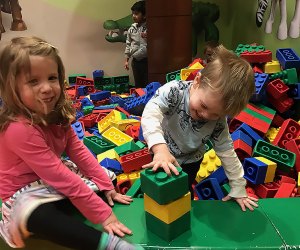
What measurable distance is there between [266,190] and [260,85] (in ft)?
2.00

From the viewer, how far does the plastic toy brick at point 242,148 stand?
144 cm

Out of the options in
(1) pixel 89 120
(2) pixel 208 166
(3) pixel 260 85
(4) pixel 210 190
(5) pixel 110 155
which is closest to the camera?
(4) pixel 210 190

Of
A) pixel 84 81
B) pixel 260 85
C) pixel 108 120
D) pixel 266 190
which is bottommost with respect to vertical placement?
pixel 84 81

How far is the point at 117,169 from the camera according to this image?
4.76 ft

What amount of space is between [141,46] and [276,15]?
1237 mm

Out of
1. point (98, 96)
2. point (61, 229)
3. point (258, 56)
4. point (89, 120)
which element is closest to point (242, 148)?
point (258, 56)

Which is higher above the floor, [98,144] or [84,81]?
[98,144]

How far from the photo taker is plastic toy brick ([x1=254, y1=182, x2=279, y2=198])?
1252mm

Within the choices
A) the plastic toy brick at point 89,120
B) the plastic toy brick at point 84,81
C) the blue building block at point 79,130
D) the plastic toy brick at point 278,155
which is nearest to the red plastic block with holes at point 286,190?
the plastic toy brick at point 278,155

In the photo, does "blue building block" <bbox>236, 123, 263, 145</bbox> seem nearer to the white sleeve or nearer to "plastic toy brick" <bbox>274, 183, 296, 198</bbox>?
"plastic toy brick" <bbox>274, 183, 296, 198</bbox>

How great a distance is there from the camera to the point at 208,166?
1.42 metres

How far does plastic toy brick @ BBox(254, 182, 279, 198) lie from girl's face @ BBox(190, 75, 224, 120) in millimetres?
473

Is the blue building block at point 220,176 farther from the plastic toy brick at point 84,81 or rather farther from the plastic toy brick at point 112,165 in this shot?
the plastic toy brick at point 84,81

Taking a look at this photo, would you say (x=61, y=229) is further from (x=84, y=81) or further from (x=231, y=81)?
(x=84, y=81)
